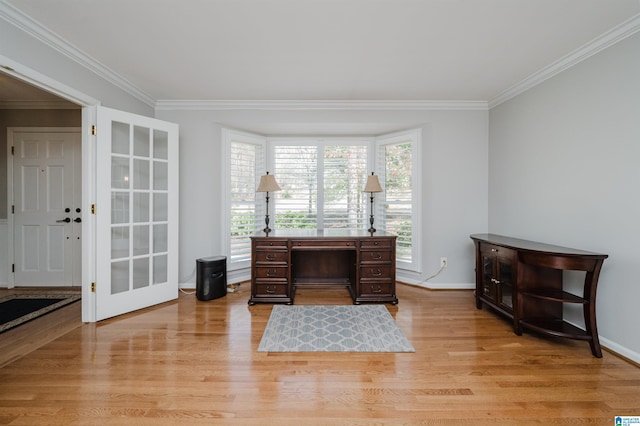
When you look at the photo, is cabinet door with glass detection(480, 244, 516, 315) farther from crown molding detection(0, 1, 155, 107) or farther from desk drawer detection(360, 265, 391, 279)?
crown molding detection(0, 1, 155, 107)

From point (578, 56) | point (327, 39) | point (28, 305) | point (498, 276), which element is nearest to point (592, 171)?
point (578, 56)

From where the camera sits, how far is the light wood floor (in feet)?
4.84

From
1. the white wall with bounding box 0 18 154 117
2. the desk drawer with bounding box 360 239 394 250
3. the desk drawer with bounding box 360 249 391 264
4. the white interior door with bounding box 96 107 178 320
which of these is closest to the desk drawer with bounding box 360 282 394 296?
the desk drawer with bounding box 360 249 391 264

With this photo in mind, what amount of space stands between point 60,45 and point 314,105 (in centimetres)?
253

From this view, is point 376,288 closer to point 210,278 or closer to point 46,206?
point 210,278

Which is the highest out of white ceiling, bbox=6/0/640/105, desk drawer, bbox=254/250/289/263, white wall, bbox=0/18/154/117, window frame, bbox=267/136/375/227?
Answer: white ceiling, bbox=6/0/640/105

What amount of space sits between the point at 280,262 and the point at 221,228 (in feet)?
3.85

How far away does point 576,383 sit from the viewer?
1740mm

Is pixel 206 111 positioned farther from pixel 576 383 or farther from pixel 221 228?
pixel 576 383

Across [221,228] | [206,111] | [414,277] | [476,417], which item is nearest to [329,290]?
[414,277]

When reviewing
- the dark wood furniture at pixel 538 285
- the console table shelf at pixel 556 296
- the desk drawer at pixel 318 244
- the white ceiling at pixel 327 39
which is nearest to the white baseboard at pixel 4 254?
the white ceiling at pixel 327 39

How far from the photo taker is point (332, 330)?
2445 mm

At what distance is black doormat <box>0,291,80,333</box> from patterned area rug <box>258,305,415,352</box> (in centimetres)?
256

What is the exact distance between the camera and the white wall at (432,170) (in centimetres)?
355
